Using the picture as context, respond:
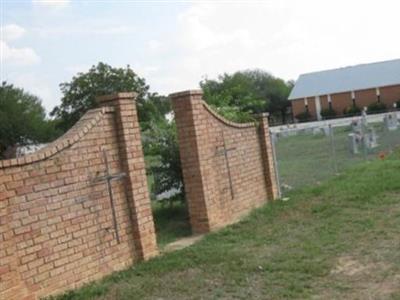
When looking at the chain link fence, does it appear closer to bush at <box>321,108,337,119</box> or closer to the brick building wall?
bush at <box>321,108,337,119</box>

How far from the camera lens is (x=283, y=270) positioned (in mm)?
6348

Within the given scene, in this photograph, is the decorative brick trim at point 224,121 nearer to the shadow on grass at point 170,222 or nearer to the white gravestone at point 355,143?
the shadow on grass at point 170,222

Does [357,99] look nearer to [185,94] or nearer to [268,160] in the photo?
[268,160]

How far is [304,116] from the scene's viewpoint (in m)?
77.4

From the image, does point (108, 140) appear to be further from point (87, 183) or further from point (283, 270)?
point (283, 270)

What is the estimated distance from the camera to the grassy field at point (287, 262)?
575cm

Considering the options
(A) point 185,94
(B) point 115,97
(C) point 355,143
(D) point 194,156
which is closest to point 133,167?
(B) point 115,97

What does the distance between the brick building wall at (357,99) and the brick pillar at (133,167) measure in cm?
6708

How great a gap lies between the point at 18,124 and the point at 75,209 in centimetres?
5875

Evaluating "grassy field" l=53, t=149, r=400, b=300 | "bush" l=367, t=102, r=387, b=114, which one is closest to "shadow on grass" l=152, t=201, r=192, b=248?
"grassy field" l=53, t=149, r=400, b=300

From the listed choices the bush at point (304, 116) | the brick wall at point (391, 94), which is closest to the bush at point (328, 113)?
the bush at point (304, 116)

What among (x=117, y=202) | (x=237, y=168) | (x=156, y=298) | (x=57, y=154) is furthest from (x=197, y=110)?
(x=156, y=298)

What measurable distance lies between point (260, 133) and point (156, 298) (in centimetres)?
626

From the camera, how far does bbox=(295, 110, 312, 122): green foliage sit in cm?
7613
